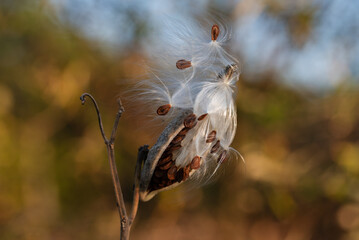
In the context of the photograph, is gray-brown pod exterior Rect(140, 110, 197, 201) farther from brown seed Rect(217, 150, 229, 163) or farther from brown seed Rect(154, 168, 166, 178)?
brown seed Rect(217, 150, 229, 163)

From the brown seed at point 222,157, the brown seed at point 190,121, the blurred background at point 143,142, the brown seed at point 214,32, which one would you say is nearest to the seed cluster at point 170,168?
the brown seed at point 190,121

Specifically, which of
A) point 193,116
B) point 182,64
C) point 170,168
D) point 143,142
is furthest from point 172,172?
point 143,142

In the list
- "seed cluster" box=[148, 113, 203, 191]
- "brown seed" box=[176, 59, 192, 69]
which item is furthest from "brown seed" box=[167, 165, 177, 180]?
"brown seed" box=[176, 59, 192, 69]

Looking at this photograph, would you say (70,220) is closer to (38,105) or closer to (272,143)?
(38,105)

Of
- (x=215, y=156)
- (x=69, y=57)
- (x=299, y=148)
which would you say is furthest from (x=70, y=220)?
(x=215, y=156)

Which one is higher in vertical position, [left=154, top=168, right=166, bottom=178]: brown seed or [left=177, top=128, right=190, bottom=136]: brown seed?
[left=177, top=128, right=190, bottom=136]: brown seed

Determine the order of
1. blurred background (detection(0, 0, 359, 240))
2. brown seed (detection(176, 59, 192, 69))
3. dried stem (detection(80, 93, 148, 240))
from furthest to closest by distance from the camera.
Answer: blurred background (detection(0, 0, 359, 240))
brown seed (detection(176, 59, 192, 69))
dried stem (detection(80, 93, 148, 240))

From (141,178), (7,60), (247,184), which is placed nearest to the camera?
(141,178)

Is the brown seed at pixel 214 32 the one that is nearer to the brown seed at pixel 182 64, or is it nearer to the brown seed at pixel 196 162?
the brown seed at pixel 182 64
